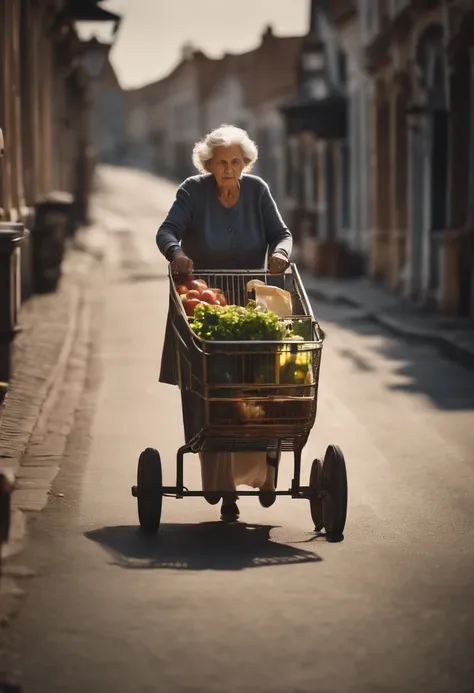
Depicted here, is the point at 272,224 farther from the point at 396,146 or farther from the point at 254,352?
the point at 396,146

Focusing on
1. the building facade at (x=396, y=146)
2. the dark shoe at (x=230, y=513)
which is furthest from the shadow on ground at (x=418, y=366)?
the dark shoe at (x=230, y=513)

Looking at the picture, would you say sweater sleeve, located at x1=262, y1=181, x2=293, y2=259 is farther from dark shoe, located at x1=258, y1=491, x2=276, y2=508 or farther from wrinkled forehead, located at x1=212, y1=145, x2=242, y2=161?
dark shoe, located at x1=258, y1=491, x2=276, y2=508

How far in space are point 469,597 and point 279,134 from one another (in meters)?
51.9

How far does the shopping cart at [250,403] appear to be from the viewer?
7.48m

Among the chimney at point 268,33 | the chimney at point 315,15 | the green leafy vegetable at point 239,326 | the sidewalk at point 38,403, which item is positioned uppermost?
the chimney at point 268,33

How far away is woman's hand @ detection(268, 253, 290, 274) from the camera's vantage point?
8.21 meters

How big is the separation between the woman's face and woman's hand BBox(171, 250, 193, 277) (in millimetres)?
552

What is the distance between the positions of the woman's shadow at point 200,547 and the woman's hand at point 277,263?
50.7 inches

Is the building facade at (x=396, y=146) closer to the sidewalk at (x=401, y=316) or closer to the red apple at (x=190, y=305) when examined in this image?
the sidewalk at (x=401, y=316)

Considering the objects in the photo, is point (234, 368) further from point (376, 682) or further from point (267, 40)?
point (267, 40)

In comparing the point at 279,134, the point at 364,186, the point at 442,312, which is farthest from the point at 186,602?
the point at 279,134

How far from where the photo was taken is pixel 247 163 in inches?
338

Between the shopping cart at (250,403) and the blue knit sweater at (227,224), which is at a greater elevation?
the blue knit sweater at (227,224)

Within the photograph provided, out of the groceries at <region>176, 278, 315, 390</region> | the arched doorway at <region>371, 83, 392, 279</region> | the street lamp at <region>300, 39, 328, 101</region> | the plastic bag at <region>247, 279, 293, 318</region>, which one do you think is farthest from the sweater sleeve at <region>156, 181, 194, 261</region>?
the street lamp at <region>300, 39, 328, 101</region>
